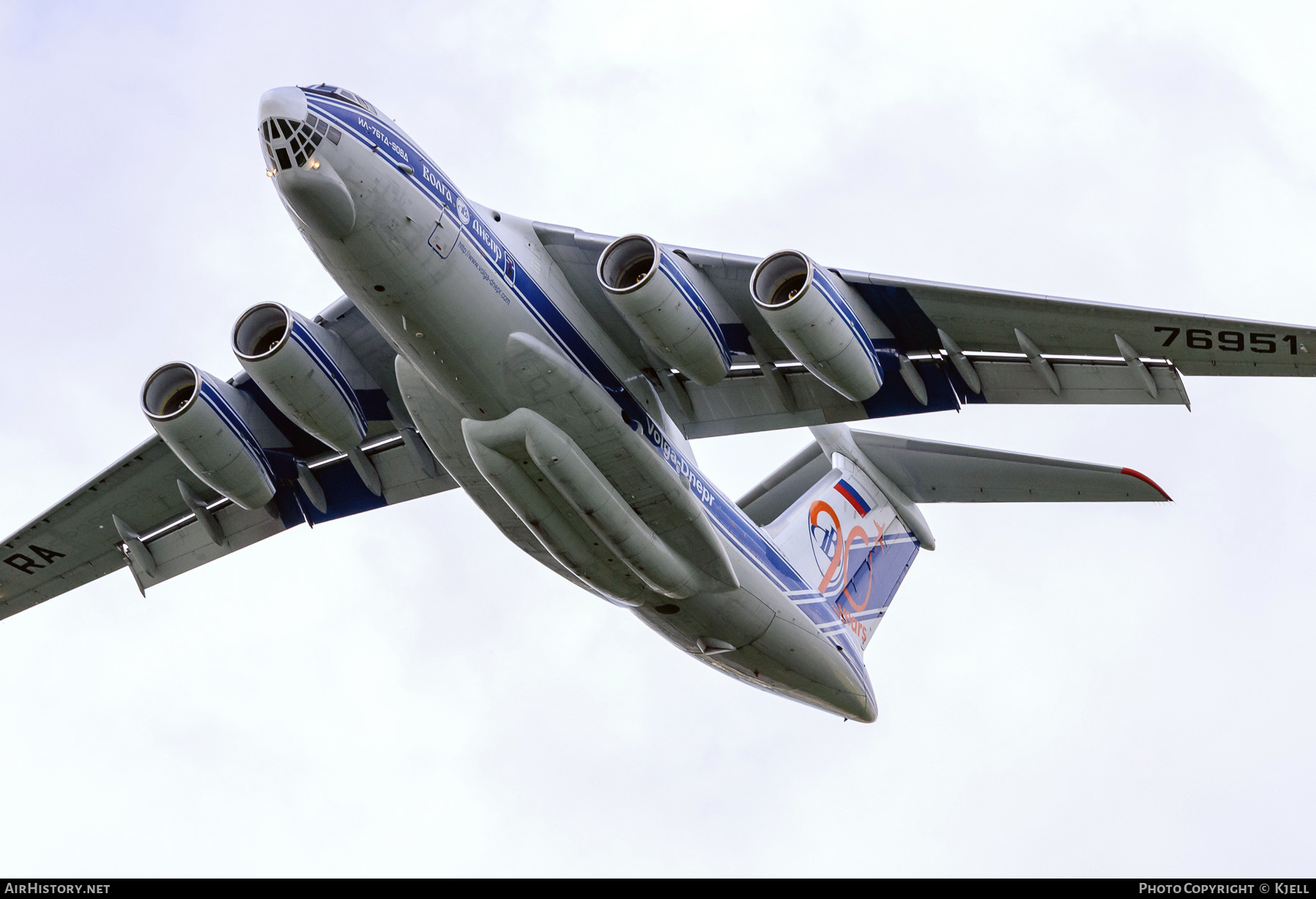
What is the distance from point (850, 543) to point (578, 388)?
191 inches

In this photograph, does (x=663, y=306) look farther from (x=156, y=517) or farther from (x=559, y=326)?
(x=156, y=517)

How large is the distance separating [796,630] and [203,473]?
185 inches

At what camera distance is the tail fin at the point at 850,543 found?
521 inches

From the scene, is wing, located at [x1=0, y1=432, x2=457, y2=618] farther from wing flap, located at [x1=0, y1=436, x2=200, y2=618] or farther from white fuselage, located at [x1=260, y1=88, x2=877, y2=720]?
white fuselage, located at [x1=260, y1=88, x2=877, y2=720]

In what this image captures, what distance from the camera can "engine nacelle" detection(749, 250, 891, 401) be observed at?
9.12 m

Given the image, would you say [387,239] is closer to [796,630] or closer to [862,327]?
[862,327]

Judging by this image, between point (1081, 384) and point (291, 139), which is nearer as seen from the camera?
point (291, 139)

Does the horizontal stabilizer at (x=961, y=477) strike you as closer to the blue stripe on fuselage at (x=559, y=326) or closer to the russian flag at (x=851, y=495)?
the russian flag at (x=851, y=495)

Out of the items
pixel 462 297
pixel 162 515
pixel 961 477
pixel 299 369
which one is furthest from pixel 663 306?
pixel 162 515

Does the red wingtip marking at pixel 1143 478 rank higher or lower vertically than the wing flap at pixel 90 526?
higher

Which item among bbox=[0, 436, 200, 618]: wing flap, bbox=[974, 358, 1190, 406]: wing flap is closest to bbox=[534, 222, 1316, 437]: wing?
bbox=[974, 358, 1190, 406]: wing flap

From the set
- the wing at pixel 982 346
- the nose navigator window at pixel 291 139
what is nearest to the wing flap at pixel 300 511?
the wing at pixel 982 346

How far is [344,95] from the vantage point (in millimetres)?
8797

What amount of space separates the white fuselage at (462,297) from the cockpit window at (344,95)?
0.19 ft
